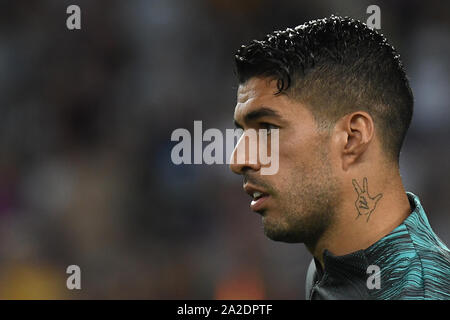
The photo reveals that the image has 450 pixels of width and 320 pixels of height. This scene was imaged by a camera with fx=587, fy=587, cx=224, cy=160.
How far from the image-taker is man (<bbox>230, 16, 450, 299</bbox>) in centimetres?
205

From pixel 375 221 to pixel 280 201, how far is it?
340 mm

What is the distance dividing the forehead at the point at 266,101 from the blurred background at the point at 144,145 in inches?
126

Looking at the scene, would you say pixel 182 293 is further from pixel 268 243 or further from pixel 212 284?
pixel 268 243

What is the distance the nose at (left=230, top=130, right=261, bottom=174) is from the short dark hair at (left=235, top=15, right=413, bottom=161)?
21 centimetres

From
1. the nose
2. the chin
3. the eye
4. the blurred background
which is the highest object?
the blurred background

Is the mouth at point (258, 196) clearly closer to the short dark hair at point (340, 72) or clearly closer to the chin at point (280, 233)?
the chin at point (280, 233)

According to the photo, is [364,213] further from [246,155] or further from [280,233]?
[246,155]

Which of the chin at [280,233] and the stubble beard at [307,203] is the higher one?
the stubble beard at [307,203]

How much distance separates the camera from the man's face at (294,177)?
6.75 feet

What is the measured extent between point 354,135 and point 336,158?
10cm

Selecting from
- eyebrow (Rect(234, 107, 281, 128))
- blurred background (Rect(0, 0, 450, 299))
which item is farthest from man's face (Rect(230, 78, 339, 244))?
blurred background (Rect(0, 0, 450, 299))

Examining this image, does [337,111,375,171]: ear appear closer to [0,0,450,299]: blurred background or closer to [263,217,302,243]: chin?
[263,217,302,243]: chin

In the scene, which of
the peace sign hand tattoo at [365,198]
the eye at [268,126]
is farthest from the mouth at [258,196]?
the peace sign hand tattoo at [365,198]

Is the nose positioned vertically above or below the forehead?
below
